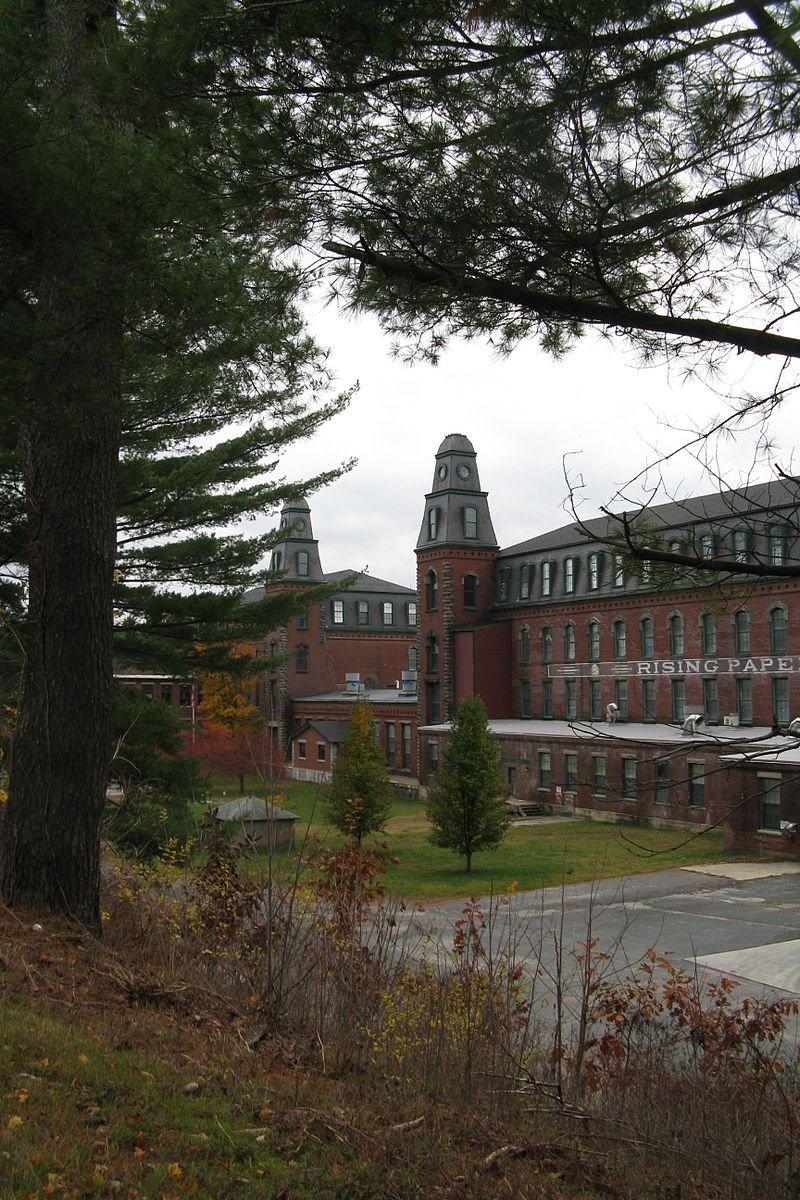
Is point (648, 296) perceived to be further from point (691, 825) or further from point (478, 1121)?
point (691, 825)

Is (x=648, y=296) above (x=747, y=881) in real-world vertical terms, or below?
above

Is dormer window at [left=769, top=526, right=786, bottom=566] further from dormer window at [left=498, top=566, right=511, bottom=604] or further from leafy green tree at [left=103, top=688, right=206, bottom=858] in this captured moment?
dormer window at [left=498, top=566, right=511, bottom=604]

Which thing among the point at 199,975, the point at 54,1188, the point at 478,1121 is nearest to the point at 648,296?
the point at 478,1121

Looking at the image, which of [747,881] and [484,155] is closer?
[484,155]

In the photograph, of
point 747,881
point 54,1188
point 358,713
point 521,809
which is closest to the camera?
point 54,1188

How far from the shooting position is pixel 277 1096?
18.1 feet

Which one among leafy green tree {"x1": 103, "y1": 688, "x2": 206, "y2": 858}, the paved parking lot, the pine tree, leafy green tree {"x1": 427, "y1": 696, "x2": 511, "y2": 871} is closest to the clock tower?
leafy green tree {"x1": 427, "y1": 696, "x2": 511, "y2": 871}

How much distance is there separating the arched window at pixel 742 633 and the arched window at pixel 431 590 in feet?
58.3

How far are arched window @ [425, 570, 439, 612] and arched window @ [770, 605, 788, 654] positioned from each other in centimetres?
1953

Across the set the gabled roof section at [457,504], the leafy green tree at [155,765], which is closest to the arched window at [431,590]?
the gabled roof section at [457,504]

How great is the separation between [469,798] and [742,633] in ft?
48.8

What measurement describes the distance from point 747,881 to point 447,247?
24987mm

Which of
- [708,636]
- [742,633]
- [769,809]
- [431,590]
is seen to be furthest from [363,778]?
[431,590]

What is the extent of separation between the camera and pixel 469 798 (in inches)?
1182
